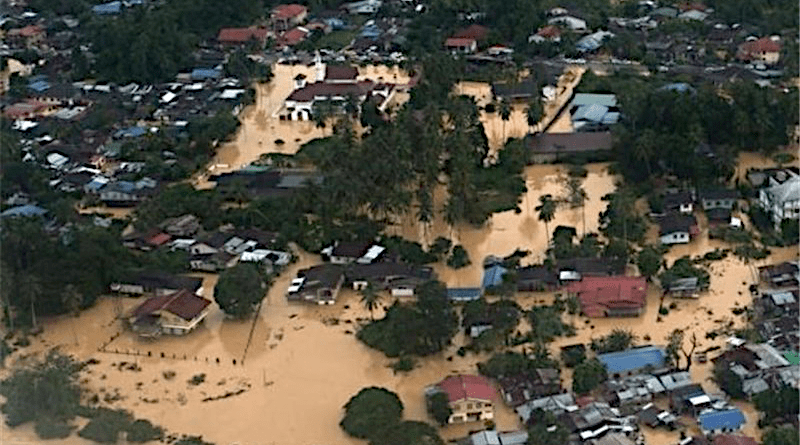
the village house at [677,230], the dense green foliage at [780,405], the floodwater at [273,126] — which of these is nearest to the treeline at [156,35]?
the floodwater at [273,126]

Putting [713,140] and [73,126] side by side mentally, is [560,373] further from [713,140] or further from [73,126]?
[73,126]

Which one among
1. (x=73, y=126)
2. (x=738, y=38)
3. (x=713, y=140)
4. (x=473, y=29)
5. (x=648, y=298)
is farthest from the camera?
(x=473, y=29)

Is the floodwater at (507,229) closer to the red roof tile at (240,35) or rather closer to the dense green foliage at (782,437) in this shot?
the dense green foliage at (782,437)

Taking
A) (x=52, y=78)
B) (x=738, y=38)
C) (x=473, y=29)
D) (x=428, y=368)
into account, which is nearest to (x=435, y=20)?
(x=473, y=29)

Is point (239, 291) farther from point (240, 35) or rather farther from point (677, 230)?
point (240, 35)

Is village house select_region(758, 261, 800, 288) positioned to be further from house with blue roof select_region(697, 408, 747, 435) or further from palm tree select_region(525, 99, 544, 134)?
palm tree select_region(525, 99, 544, 134)

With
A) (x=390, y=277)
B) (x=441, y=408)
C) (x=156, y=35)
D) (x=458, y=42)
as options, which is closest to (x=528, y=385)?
(x=441, y=408)
